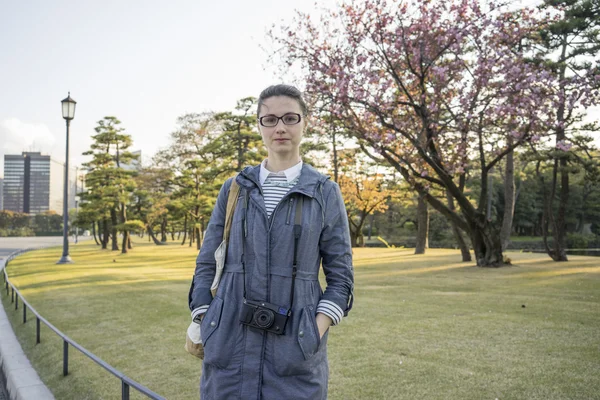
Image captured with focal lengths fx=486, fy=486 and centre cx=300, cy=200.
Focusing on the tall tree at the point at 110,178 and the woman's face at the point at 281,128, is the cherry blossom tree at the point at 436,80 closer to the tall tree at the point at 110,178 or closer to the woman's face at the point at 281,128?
the woman's face at the point at 281,128

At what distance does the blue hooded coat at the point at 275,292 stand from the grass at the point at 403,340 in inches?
81.3

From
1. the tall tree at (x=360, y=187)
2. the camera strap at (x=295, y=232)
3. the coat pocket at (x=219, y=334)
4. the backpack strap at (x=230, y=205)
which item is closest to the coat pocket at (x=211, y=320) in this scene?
the coat pocket at (x=219, y=334)

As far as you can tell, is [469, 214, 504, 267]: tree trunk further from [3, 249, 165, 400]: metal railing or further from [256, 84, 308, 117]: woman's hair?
[256, 84, 308, 117]: woman's hair

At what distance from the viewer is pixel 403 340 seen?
4984mm

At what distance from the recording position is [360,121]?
40.7ft

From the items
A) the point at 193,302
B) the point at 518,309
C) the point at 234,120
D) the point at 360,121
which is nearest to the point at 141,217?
the point at 234,120

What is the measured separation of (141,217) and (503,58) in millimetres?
29203

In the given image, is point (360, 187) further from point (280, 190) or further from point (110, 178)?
point (280, 190)

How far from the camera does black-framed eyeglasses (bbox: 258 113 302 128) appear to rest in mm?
1806

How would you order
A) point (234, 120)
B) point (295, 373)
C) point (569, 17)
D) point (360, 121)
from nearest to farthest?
point (295, 373), point (569, 17), point (360, 121), point (234, 120)

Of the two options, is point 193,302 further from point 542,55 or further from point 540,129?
point 542,55

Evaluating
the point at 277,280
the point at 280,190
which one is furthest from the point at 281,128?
the point at 277,280

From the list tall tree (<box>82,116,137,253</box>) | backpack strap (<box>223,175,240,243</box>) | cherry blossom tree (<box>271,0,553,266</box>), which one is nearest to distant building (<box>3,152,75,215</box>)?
tall tree (<box>82,116,137,253</box>)

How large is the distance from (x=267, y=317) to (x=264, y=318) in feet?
0.04
